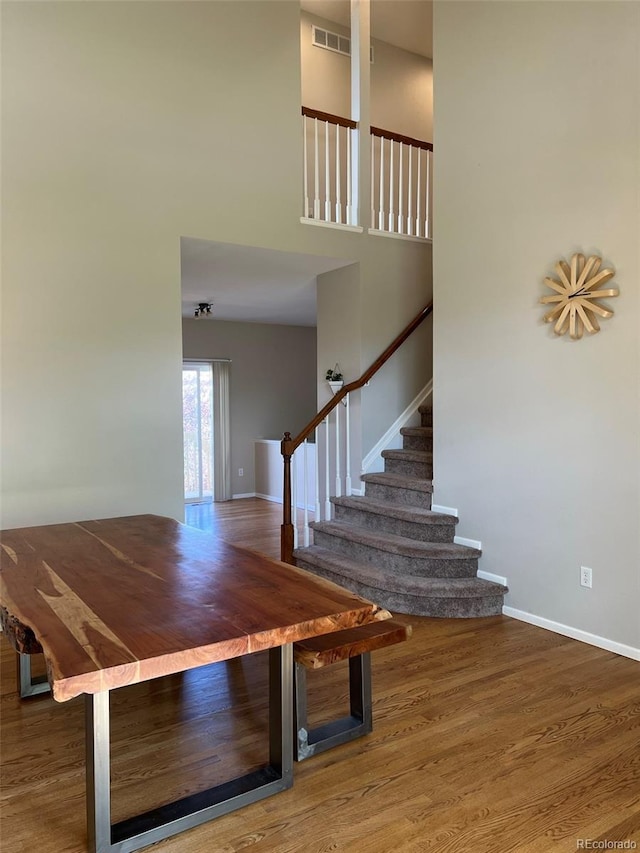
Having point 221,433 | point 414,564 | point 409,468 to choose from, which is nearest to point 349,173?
point 409,468

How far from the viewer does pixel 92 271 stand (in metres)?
3.71

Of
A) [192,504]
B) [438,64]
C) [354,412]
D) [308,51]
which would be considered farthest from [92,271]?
[192,504]

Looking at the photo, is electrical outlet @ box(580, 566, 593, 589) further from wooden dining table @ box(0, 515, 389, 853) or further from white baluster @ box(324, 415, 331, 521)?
white baluster @ box(324, 415, 331, 521)

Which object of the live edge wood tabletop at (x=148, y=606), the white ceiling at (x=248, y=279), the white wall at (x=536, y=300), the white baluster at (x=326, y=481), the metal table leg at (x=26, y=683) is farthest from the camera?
the white baluster at (x=326, y=481)

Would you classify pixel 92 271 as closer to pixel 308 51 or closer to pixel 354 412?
pixel 354 412

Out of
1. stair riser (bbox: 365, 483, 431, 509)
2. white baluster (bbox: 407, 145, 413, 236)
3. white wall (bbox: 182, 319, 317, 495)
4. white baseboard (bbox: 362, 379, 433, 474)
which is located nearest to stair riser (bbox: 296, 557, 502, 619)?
stair riser (bbox: 365, 483, 431, 509)

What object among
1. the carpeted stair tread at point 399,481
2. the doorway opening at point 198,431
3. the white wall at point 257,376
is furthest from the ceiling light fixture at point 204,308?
the carpeted stair tread at point 399,481

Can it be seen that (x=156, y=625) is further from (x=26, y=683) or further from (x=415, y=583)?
(x=415, y=583)

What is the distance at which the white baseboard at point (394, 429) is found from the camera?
16.4ft

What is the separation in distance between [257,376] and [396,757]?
22.4 feet

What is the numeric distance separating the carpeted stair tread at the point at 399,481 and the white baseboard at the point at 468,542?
0.41 meters

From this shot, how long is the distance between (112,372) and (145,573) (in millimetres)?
2007

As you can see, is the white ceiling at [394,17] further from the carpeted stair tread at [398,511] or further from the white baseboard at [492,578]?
the white baseboard at [492,578]

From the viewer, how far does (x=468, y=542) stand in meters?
3.86
